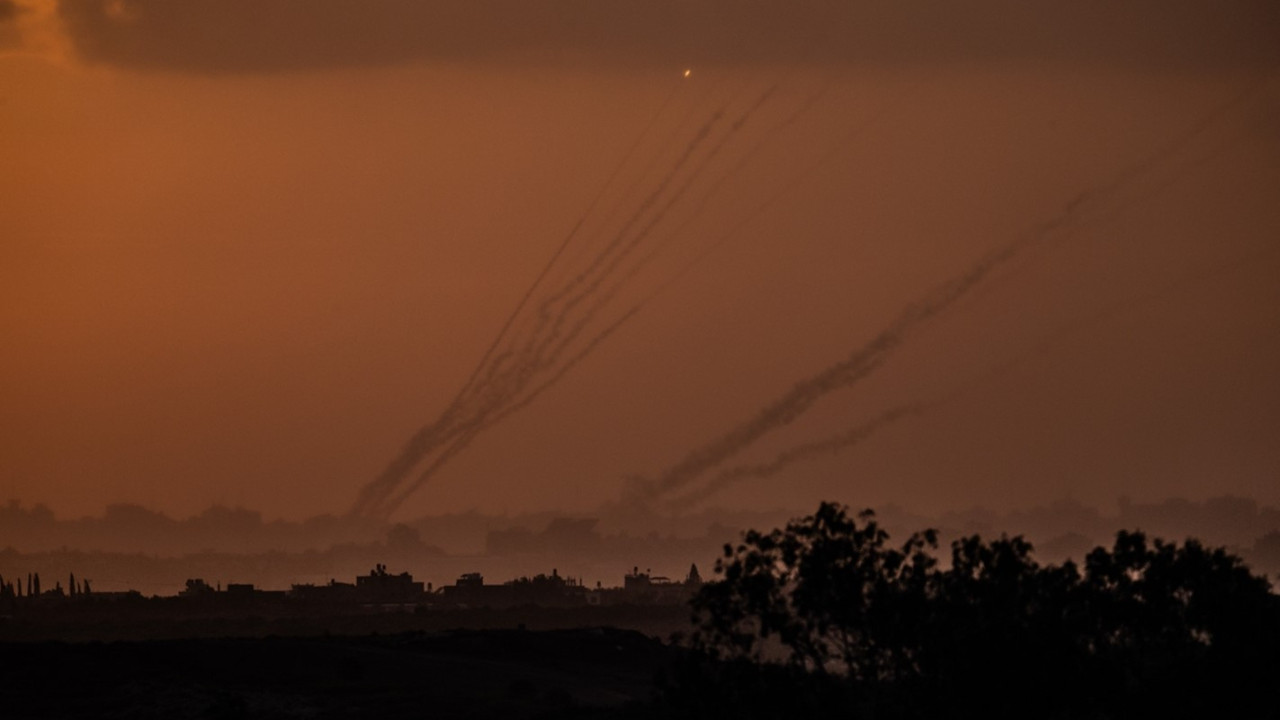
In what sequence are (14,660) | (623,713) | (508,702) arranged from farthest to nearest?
(14,660) → (508,702) → (623,713)

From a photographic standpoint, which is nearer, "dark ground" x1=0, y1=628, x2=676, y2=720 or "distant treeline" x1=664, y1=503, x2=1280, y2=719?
"distant treeline" x1=664, y1=503, x2=1280, y2=719

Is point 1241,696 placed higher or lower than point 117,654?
lower

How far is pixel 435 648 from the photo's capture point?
196 metres

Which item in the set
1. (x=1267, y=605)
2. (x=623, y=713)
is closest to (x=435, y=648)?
(x=623, y=713)

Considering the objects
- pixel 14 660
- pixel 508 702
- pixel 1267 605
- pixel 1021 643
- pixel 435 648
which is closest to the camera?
pixel 1021 643

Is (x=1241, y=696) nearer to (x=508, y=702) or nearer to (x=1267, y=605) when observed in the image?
(x=1267, y=605)

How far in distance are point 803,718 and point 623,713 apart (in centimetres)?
6104

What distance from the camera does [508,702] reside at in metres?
158

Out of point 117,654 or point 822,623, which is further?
point 117,654

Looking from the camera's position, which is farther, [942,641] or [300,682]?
[300,682]

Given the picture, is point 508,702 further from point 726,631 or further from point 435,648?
point 726,631

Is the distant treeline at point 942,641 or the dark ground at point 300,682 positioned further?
the dark ground at point 300,682

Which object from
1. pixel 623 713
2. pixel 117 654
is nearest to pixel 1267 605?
pixel 623 713

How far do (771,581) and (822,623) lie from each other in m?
2.71
